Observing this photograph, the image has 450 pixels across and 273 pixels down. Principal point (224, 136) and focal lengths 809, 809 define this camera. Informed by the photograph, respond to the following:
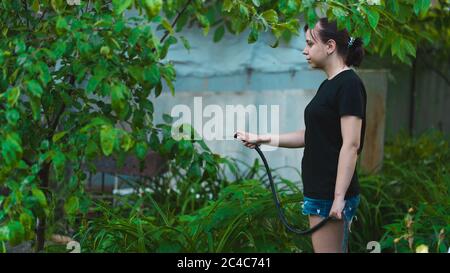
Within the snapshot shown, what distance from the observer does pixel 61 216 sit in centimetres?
675

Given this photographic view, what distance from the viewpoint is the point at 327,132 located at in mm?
3854

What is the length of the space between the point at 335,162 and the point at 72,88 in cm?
139

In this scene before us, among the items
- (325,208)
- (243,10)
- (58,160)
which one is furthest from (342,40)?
(58,160)

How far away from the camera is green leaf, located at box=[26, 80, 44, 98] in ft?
11.2

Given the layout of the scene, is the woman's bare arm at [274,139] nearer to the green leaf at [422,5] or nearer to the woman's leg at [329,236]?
the woman's leg at [329,236]

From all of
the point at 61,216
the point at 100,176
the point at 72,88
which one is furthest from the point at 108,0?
the point at 100,176

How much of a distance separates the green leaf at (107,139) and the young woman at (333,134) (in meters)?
1.01

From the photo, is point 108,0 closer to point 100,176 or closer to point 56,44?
point 56,44

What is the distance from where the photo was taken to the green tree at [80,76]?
349cm

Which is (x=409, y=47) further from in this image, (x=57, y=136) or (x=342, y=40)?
(x=57, y=136)

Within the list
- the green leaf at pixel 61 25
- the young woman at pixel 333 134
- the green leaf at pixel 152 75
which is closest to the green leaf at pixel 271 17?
the young woman at pixel 333 134

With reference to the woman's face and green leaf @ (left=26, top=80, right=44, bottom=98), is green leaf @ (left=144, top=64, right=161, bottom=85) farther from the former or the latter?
the woman's face

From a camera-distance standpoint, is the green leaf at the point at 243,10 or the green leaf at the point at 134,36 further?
the green leaf at the point at 243,10

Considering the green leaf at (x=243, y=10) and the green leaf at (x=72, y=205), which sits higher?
the green leaf at (x=243, y=10)
